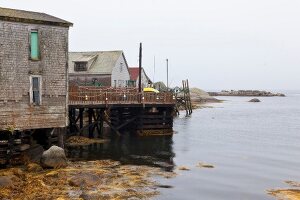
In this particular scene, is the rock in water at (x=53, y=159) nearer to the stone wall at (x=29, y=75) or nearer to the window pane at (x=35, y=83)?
the stone wall at (x=29, y=75)

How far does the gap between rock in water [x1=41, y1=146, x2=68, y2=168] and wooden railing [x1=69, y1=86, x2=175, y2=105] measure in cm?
925

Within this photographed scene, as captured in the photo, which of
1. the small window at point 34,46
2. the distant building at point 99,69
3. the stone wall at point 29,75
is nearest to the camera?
the stone wall at point 29,75

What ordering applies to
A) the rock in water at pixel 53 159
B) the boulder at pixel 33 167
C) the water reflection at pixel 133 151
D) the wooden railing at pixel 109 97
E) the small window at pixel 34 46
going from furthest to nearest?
the wooden railing at pixel 109 97 < the water reflection at pixel 133 151 < the small window at pixel 34 46 < the rock in water at pixel 53 159 < the boulder at pixel 33 167

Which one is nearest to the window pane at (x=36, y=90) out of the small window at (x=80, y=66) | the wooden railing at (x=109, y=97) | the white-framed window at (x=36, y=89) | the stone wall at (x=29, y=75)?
the white-framed window at (x=36, y=89)

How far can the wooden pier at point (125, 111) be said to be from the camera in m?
36.0

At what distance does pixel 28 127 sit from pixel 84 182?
617cm

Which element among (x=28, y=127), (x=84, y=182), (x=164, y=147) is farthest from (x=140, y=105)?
(x=84, y=182)

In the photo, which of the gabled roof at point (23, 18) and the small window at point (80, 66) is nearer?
the gabled roof at point (23, 18)

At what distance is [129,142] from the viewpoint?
3669cm

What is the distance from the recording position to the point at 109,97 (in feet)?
121

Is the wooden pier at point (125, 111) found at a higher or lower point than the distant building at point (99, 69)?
lower

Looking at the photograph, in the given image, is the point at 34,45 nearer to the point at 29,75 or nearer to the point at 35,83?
the point at 29,75

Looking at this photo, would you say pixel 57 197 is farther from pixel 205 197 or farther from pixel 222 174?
pixel 222 174

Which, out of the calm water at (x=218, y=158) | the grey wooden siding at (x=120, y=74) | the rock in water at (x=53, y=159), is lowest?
the calm water at (x=218, y=158)
